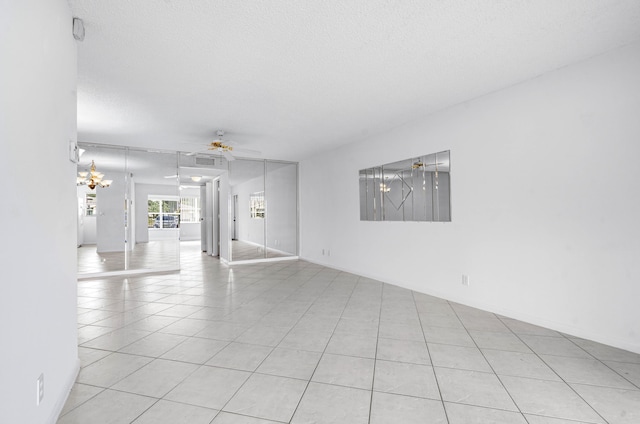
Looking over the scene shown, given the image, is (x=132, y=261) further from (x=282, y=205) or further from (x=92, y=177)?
(x=282, y=205)

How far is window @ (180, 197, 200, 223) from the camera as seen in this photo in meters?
14.7

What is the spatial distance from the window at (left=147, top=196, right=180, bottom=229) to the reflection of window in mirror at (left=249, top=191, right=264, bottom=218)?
13.0 feet

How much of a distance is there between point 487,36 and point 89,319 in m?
5.35

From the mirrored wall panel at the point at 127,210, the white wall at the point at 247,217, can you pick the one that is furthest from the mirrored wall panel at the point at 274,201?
the mirrored wall panel at the point at 127,210

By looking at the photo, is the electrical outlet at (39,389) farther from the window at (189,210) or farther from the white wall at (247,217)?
the window at (189,210)

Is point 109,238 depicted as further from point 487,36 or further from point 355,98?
point 487,36

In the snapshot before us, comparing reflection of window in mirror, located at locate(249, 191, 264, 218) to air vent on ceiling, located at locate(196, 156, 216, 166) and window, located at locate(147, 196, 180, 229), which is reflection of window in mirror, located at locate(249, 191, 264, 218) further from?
window, located at locate(147, 196, 180, 229)

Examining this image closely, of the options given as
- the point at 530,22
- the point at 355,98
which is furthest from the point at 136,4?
the point at 530,22

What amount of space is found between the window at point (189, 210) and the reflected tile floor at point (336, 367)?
10759mm

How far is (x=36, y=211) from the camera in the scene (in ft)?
5.33

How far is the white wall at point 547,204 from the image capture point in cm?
289

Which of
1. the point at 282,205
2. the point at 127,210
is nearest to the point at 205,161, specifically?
the point at 127,210

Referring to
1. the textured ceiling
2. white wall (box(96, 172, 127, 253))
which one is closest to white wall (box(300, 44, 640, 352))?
the textured ceiling

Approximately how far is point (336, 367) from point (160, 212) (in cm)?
1287
